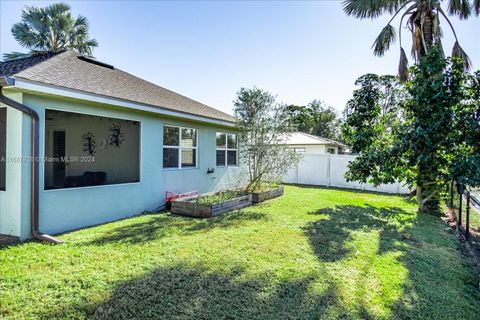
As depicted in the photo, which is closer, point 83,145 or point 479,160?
point 479,160

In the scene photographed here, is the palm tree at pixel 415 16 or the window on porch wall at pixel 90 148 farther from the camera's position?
the window on porch wall at pixel 90 148

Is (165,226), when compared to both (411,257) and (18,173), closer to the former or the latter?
(18,173)

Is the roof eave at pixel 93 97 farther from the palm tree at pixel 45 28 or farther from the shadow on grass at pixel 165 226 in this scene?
the palm tree at pixel 45 28

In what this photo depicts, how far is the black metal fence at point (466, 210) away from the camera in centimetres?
629

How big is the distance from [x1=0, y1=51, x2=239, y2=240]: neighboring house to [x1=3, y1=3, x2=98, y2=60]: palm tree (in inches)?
279

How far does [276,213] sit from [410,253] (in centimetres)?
366

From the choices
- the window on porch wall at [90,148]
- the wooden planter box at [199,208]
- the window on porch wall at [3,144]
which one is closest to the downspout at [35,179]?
the window on porch wall at [3,144]

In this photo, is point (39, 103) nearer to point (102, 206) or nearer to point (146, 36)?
point (102, 206)

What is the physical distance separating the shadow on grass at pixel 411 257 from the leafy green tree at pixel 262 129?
2.54 m

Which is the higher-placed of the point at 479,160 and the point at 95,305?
the point at 479,160

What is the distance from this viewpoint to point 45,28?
49.2 feet

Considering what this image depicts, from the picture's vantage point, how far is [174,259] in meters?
4.50

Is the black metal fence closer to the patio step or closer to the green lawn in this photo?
the green lawn

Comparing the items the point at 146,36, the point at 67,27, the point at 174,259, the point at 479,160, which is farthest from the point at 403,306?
the point at 67,27
